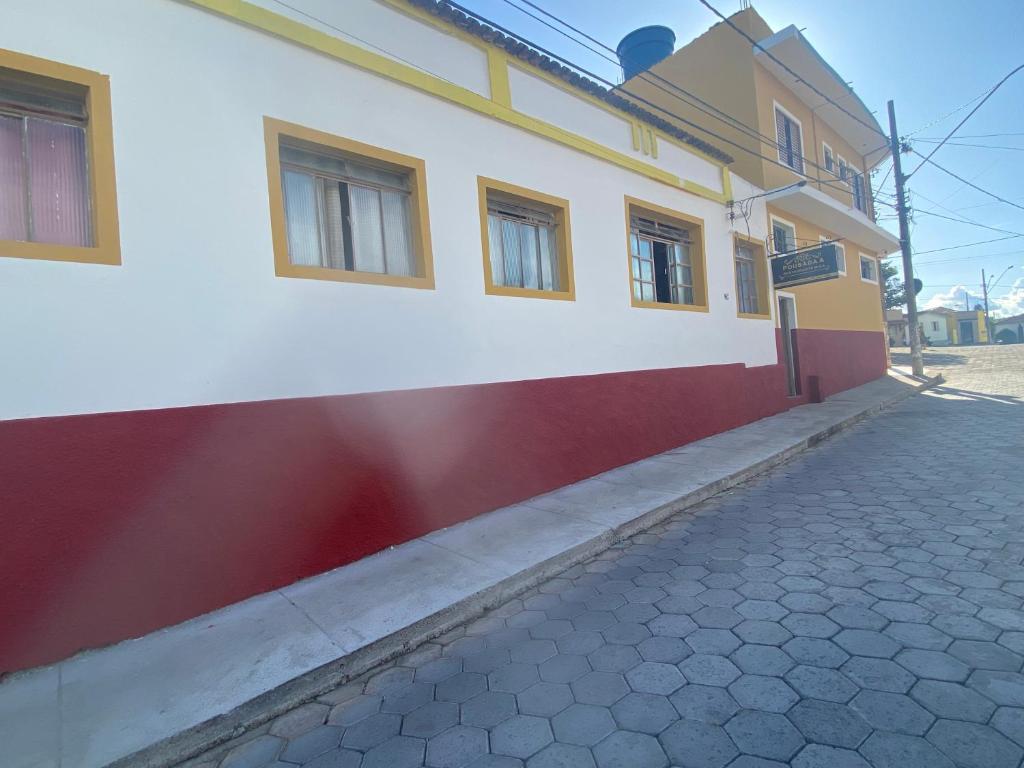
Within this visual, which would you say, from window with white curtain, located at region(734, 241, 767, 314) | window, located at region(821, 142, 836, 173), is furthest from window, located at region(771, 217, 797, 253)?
window, located at region(821, 142, 836, 173)

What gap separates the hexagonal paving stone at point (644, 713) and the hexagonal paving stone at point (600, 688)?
0.04 metres

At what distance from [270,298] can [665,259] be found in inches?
242

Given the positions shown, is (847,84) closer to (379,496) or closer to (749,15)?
(749,15)

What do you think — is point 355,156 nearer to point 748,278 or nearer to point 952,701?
point 952,701

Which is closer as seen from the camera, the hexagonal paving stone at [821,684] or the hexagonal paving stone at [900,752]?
the hexagonal paving stone at [900,752]

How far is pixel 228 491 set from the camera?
353 centimetres

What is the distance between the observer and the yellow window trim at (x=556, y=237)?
5.31 metres

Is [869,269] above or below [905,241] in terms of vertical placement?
below

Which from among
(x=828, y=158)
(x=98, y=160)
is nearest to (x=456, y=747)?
(x=98, y=160)

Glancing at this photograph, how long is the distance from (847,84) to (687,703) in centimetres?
1486

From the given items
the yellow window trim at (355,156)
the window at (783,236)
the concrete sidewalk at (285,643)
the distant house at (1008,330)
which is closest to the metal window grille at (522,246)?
the yellow window trim at (355,156)

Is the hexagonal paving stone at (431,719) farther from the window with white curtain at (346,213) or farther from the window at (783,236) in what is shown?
the window at (783,236)

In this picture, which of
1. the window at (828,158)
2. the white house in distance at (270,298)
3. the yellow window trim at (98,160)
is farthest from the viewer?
the window at (828,158)

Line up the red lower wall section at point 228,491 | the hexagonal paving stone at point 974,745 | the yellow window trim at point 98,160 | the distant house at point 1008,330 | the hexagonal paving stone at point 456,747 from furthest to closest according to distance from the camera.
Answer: the distant house at point 1008,330 < the yellow window trim at point 98,160 < the red lower wall section at point 228,491 < the hexagonal paving stone at point 456,747 < the hexagonal paving stone at point 974,745
